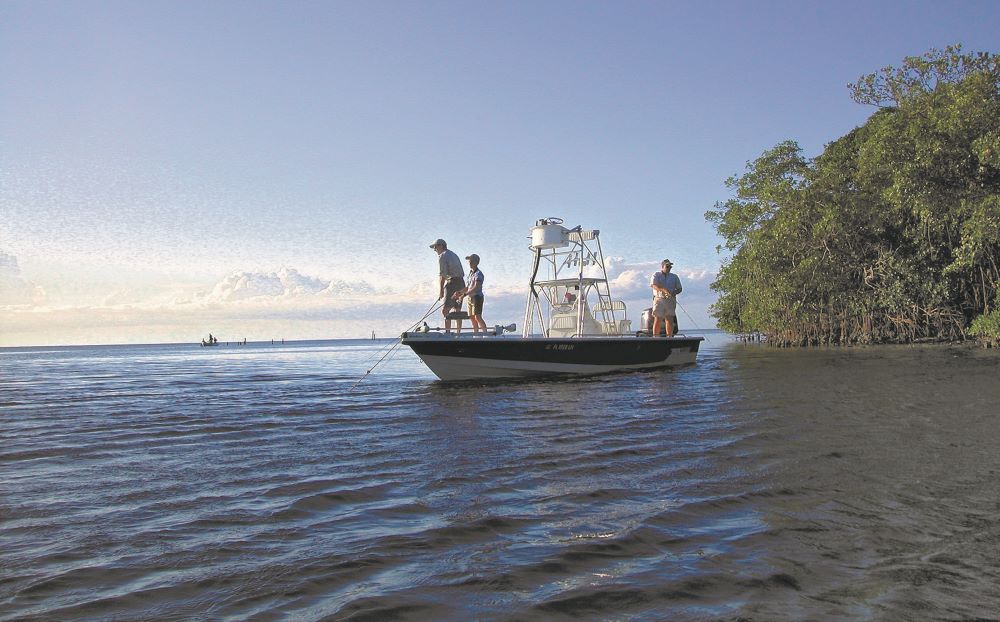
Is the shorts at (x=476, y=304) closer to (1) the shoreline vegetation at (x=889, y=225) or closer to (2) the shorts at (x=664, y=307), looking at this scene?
(2) the shorts at (x=664, y=307)

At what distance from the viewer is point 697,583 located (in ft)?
10.5

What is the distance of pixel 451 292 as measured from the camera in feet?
52.1

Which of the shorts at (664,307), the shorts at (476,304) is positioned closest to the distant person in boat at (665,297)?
the shorts at (664,307)

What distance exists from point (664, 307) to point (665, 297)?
342mm

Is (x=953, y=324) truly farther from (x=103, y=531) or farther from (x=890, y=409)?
(x=103, y=531)

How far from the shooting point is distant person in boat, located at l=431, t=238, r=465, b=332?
1570cm

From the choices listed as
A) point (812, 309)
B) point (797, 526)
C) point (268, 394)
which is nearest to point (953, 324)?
point (812, 309)

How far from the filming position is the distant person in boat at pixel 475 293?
1611 centimetres

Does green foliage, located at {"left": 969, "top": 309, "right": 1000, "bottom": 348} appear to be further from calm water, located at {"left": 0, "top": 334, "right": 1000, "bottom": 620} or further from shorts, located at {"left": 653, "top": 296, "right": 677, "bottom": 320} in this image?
calm water, located at {"left": 0, "top": 334, "right": 1000, "bottom": 620}

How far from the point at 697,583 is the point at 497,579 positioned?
982 mm

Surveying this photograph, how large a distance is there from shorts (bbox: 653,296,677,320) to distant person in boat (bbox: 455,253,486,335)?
6.58 meters

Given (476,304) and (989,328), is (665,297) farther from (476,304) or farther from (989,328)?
(989,328)

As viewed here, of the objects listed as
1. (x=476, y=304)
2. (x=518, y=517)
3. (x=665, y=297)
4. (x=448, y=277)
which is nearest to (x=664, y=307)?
(x=665, y=297)

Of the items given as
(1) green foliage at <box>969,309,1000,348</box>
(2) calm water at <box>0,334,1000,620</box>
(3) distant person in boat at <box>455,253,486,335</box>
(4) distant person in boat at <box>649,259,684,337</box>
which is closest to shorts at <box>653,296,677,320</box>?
(4) distant person in boat at <box>649,259,684,337</box>
